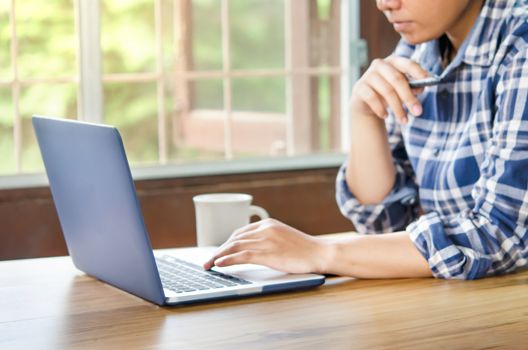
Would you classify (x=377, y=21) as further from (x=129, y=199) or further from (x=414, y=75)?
(x=129, y=199)

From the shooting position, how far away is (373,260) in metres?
1.50

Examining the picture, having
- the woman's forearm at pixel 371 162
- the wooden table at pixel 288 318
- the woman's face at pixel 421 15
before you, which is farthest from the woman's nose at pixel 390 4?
the wooden table at pixel 288 318

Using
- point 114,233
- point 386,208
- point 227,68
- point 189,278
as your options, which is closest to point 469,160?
point 386,208

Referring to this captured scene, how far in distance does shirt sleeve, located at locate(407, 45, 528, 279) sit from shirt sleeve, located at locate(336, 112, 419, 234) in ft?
1.00

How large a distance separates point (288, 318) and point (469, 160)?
63 centimetres

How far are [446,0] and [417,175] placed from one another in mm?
355

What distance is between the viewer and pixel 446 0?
1758mm

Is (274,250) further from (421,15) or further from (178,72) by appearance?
(178,72)

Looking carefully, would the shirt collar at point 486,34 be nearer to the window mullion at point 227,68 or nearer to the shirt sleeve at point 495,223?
the shirt sleeve at point 495,223

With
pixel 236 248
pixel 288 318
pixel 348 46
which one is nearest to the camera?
pixel 288 318

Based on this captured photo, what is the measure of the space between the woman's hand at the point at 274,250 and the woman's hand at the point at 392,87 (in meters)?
0.32

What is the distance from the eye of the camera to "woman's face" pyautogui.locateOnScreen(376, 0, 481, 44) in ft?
5.69

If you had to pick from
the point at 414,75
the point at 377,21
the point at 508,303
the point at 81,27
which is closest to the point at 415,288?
the point at 508,303

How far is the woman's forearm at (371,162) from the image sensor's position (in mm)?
1893
